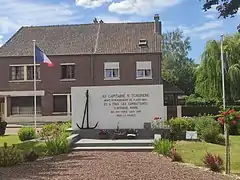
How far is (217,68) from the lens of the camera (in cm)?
4250

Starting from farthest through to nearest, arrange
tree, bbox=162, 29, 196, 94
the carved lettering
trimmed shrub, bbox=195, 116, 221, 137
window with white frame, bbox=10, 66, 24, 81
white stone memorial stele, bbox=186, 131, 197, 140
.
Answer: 1. tree, bbox=162, 29, 196, 94
2. window with white frame, bbox=10, 66, 24, 81
3. trimmed shrub, bbox=195, 116, 221, 137
4. the carved lettering
5. white stone memorial stele, bbox=186, 131, 197, 140

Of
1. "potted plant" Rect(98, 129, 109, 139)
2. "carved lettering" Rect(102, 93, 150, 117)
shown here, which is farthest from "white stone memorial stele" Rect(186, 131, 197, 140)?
"potted plant" Rect(98, 129, 109, 139)

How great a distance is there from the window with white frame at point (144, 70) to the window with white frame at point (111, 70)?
225 cm

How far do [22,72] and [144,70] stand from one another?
13364 millimetres

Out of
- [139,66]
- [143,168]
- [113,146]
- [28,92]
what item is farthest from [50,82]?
[143,168]

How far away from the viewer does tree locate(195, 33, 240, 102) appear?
137 ft

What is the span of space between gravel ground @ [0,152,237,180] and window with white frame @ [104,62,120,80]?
32449 millimetres

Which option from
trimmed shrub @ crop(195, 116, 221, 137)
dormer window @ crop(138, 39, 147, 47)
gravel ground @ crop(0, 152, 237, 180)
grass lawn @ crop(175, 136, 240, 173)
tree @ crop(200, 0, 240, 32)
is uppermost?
dormer window @ crop(138, 39, 147, 47)

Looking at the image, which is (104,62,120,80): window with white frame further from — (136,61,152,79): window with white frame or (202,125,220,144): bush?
(202,125,220,144): bush

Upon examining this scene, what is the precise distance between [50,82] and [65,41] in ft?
17.3

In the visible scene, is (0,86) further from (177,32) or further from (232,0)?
(177,32)

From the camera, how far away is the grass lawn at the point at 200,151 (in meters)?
14.2

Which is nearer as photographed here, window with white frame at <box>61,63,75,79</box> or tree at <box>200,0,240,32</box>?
tree at <box>200,0,240,32</box>

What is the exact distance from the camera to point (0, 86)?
1886 inches
